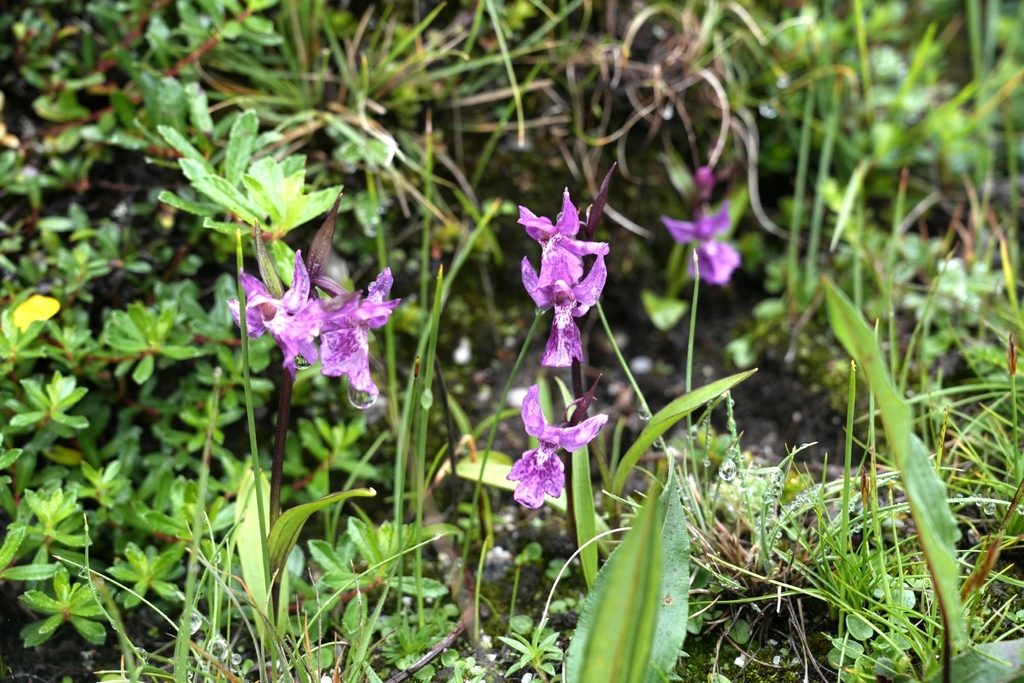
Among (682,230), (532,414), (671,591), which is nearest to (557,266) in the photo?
(532,414)

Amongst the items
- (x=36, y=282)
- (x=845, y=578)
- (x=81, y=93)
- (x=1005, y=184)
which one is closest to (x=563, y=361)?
(x=845, y=578)

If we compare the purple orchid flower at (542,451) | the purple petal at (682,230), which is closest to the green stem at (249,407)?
the purple orchid flower at (542,451)

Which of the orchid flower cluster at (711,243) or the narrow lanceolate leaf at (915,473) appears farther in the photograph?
the orchid flower cluster at (711,243)

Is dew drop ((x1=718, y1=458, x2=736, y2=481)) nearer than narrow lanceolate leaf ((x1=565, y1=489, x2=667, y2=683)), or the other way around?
narrow lanceolate leaf ((x1=565, y1=489, x2=667, y2=683))

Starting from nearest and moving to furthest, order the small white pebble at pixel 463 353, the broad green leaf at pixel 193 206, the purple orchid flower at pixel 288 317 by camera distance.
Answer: the purple orchid flower at pixel 288 317 → the broad green leaf at pixel 193 206 → the small white pebble at pixel 463 353

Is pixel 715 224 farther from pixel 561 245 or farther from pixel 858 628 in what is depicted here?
pixel 858 628

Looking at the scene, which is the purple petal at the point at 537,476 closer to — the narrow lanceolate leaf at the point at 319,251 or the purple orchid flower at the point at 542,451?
the purple orchid flower at the point at 542,451

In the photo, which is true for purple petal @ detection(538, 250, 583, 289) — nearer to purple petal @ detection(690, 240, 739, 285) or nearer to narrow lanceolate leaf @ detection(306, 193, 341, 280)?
narrow lanceolate leaf @ detection(306, 193, 341, 280)

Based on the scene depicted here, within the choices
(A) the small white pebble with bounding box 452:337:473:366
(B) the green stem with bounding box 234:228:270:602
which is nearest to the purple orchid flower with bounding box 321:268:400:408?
(B) the green stem with bounding box 234:228:270:602
